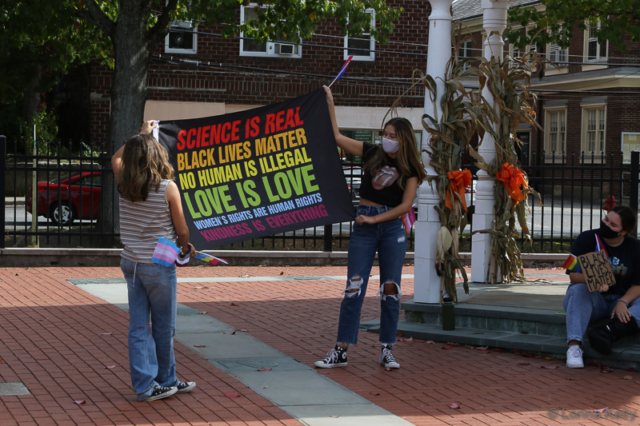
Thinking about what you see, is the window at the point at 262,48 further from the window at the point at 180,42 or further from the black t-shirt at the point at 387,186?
the black t-shirt at the point at 387,186

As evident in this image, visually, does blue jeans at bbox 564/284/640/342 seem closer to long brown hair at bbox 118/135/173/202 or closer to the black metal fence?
the black metal fence

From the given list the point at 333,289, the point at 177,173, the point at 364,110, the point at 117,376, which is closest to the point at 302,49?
the point at 364,110

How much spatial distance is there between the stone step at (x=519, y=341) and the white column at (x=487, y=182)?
1.60 metres

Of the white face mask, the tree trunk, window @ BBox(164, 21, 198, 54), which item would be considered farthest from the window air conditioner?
the white face mask

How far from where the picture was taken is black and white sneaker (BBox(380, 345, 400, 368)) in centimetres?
594

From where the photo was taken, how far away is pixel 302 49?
2444 centimetres

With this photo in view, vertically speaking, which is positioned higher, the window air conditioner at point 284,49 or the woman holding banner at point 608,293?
the window air conditioner at point 284,49

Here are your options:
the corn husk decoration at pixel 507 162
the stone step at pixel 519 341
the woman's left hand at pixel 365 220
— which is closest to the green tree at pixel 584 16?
the corn husk decoration at pixel 507 162

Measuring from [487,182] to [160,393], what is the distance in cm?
498

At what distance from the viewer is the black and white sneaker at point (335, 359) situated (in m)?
5.96

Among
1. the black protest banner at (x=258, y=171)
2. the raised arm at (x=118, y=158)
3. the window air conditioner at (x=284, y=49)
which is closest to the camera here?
the raised arm at (x=118, y=158)

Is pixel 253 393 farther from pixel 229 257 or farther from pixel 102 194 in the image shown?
pixel 102 194

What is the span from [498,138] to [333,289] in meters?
3.11

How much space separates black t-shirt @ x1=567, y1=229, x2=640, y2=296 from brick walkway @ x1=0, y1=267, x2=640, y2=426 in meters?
0.72
